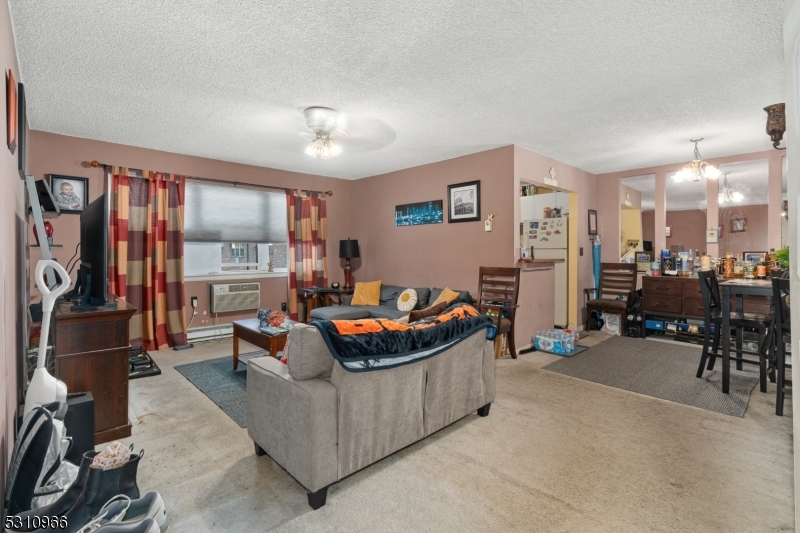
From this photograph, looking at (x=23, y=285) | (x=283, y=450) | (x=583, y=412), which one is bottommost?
(x=583, y=412)

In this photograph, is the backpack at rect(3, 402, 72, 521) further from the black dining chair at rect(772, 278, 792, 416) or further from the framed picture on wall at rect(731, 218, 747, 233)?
the framed picture on wall at rect(731, 218, 747, 233)

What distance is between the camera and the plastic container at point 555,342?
461 cm

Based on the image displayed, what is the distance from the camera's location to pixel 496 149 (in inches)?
187

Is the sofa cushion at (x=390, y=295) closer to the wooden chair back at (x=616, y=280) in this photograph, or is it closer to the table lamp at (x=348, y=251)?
the table lamp at (x=348, y=251)

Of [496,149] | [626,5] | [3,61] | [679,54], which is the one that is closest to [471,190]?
[496,149]

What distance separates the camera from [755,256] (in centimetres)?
492

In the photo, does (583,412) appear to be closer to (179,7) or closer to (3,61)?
(179,7)

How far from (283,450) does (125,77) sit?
9.23 ft

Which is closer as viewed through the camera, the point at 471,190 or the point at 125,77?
the point at 125,77

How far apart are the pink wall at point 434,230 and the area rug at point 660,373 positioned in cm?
145

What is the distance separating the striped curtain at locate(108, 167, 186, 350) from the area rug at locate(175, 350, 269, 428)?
1.03m

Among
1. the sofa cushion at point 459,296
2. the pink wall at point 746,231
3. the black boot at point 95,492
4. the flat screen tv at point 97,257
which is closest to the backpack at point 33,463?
the black boot at point 95,492

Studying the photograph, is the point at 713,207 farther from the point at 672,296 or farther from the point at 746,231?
the point at 672,296

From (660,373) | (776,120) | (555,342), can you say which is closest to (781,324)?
(660,373)
